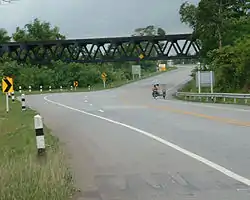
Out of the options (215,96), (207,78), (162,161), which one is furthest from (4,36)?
(162,161)

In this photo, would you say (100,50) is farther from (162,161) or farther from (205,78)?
(162,161)

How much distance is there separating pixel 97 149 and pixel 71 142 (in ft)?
7.02

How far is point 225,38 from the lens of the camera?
6109 cm

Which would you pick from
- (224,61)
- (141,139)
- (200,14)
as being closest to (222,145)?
(141,139)

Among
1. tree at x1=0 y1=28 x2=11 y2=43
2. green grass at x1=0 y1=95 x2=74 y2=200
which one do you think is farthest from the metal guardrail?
tree at x1=0 y1=28 x2=11 y2=43

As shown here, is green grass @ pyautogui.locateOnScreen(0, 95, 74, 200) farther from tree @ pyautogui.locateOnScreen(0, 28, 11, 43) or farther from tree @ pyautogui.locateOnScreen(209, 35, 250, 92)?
tree @ pyautogui.locateOnScreen(0, 28, 11, 43)

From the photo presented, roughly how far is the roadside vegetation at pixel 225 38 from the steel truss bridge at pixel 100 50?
10978 millimetres

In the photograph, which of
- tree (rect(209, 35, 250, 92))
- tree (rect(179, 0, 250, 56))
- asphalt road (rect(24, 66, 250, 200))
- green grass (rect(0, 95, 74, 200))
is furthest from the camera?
tree (rect(179, 0, 250, 56))

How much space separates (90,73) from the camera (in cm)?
10100

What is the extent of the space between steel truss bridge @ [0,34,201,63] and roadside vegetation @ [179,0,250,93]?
10978mm

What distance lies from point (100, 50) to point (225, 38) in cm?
3435

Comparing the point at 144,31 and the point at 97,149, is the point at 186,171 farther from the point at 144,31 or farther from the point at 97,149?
the point at 144,31

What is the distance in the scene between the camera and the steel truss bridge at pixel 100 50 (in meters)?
84.9

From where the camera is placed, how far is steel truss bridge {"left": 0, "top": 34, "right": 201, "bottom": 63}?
278 feet
